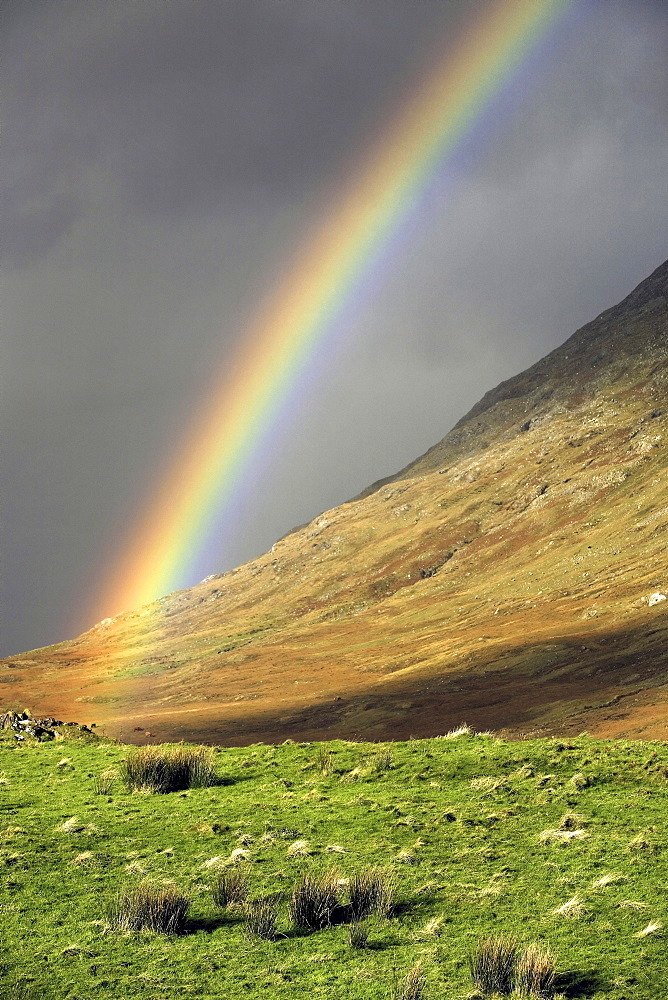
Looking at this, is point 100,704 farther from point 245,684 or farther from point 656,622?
point 656,622

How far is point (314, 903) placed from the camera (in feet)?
41.5

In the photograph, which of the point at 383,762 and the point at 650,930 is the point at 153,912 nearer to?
the point at 650,930

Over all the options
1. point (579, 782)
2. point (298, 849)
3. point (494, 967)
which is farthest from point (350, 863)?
point (579, 782)

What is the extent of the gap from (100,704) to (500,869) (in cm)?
8773

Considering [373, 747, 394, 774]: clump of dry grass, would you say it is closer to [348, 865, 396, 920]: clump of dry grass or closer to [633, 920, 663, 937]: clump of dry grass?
[348, 865, 396, 920]: clump of dry grass

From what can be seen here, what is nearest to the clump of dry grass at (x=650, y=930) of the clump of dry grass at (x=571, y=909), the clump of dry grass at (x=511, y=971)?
the clump of dry grass at (x=571, y=909)

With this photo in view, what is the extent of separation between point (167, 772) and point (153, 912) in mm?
7680

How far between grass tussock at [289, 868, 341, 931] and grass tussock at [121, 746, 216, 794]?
7601 mm

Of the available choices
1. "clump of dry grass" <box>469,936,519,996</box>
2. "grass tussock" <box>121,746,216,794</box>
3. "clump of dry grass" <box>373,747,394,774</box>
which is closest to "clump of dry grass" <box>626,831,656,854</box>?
"clump of dry grass" <box>469,936,519,996</box>

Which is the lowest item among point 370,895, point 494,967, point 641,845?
point 641,845

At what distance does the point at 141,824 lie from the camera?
1723 cm

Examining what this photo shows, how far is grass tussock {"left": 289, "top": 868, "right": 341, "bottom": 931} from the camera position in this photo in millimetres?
12547

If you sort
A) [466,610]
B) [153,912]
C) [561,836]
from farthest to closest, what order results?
[466,610] → [561,836] → [153,912]

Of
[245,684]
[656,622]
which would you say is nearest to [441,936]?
[656,622]
